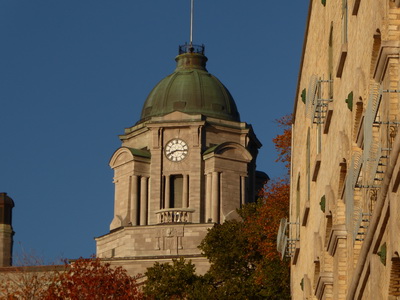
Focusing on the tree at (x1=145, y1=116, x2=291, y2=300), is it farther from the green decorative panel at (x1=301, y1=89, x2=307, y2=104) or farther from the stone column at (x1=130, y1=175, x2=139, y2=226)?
the green decorative panel at (x1=301, y1=89, x2=307, y2=104)

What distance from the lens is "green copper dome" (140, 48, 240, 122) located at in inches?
3944

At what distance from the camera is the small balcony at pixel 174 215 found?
95562mm

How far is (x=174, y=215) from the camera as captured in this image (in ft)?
316

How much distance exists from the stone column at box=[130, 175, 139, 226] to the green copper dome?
4.99 meters

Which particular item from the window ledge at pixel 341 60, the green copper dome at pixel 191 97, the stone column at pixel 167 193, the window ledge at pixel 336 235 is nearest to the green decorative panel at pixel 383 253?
the window ledge at pixel 336 235

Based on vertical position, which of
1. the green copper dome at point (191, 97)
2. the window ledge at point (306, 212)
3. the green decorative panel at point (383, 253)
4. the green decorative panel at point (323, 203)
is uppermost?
the green copper dome at point (191, 97)

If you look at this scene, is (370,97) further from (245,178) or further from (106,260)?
(245,178)

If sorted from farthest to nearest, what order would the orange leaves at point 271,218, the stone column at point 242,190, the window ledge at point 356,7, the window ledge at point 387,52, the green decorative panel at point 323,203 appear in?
1. the stone column at point 242,190
2. the orange leaves at point 271,218
3. the green decorative panel at point 323,203
4. the window ledge at point 356,7
5. the window ledge at point 387,52

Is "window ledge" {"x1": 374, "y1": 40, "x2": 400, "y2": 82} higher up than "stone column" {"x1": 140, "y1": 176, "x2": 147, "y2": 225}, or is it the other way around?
"stone column" {"x1": 140, "y1": 176, "x2": 147, "y2": 225}

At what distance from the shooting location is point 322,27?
33.7 m

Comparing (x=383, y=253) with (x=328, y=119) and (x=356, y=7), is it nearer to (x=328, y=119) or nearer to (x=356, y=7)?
(x=356, y=7)

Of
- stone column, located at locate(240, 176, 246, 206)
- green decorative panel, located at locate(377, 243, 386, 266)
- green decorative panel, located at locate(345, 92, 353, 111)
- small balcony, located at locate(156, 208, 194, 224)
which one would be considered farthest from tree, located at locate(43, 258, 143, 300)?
green decorative panel, located at locate(377, 243, 386, 266)

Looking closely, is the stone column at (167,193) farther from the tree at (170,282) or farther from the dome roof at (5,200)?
the tree at (170,282)

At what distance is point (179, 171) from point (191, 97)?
19.6ft
